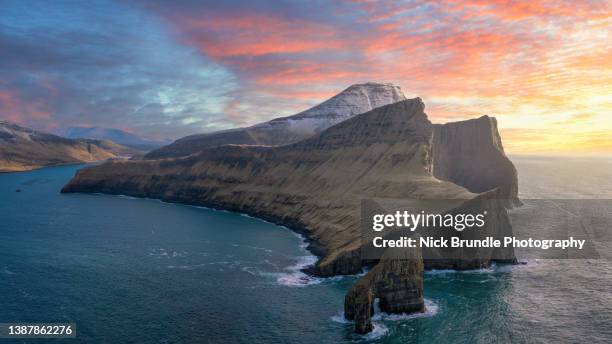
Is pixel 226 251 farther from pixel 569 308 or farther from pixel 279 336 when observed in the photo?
pixel 569 308

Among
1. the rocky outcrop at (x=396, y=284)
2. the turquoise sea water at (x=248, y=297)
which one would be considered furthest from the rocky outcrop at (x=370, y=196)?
the turquoise sea water at (x=248, y=297)

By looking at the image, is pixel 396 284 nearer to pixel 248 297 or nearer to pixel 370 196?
pixel 248 297

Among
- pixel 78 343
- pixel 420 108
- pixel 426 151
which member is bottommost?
pixel 78 343

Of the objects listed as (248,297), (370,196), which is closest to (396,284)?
(248,297)

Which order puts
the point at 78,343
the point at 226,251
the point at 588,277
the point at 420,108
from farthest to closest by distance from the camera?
the point at 420,108 → the point at 226,251 → the point at 588,277 → the point at 78,343

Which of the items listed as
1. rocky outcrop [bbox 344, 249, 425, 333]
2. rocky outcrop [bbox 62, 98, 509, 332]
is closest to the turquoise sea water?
rocky outcrop [bbox 344, 249, 425, 333]

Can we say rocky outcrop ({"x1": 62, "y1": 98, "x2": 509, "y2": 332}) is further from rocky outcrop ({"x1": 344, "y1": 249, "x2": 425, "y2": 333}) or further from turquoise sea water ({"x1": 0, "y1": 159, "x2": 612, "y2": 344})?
turquoise sea water ({"x1": 0, "y1": 159, "x2": 612, "y2": 344})

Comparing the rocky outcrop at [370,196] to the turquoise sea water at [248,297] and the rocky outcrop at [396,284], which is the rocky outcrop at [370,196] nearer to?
the rocky outcrop at [396,284]

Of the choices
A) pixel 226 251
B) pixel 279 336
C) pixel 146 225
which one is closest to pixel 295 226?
pixel 226 251
